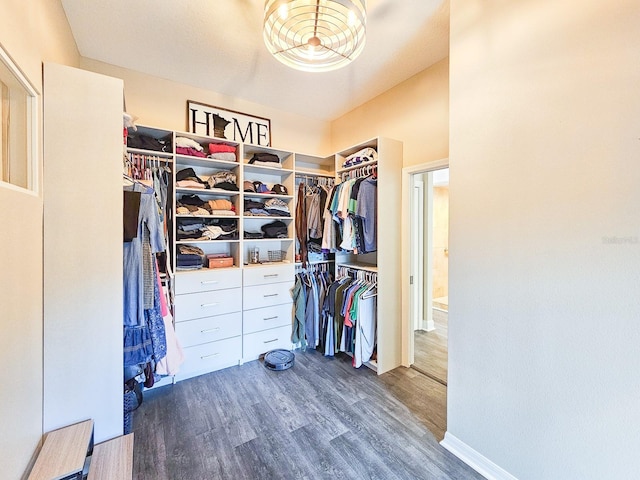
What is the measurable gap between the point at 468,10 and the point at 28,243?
2661mm

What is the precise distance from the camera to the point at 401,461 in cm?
166

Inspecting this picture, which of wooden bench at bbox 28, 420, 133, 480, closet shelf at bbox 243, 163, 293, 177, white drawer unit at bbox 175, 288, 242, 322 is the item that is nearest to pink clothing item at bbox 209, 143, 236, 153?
closet shelf at bbox 243, 163, 293, 177

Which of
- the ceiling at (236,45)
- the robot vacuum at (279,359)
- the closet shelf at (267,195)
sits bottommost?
the robot vacuum at (279,359)

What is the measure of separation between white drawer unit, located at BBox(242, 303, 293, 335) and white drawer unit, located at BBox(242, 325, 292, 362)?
1.9 inches

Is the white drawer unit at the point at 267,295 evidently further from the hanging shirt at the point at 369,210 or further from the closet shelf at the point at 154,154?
the closet shelf at the point at 154,154

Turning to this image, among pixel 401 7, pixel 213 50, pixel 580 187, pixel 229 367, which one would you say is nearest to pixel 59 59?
pixel 213 50

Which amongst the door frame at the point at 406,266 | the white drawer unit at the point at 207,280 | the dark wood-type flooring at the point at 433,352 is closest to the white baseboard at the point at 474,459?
the dark wood-type flooring at the point at 433,352

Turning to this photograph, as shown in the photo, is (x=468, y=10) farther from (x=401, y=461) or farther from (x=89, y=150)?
(x=401, y=461)

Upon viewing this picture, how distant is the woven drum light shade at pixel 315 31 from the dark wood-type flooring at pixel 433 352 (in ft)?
8.51

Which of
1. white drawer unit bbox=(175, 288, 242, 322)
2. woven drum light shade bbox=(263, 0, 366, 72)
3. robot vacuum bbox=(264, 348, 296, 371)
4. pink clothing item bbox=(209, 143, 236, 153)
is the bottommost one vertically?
robot vacuum bbox=(264, 348, 296, 371)

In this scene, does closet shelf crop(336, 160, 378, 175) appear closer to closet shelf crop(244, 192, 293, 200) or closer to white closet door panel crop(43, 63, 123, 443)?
closet shelf crop(244, 192, 293, 200)

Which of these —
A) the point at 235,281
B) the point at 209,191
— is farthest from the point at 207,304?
the point at 209,191

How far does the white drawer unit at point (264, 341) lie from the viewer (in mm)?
2869

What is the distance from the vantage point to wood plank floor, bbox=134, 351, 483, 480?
1.62 m
